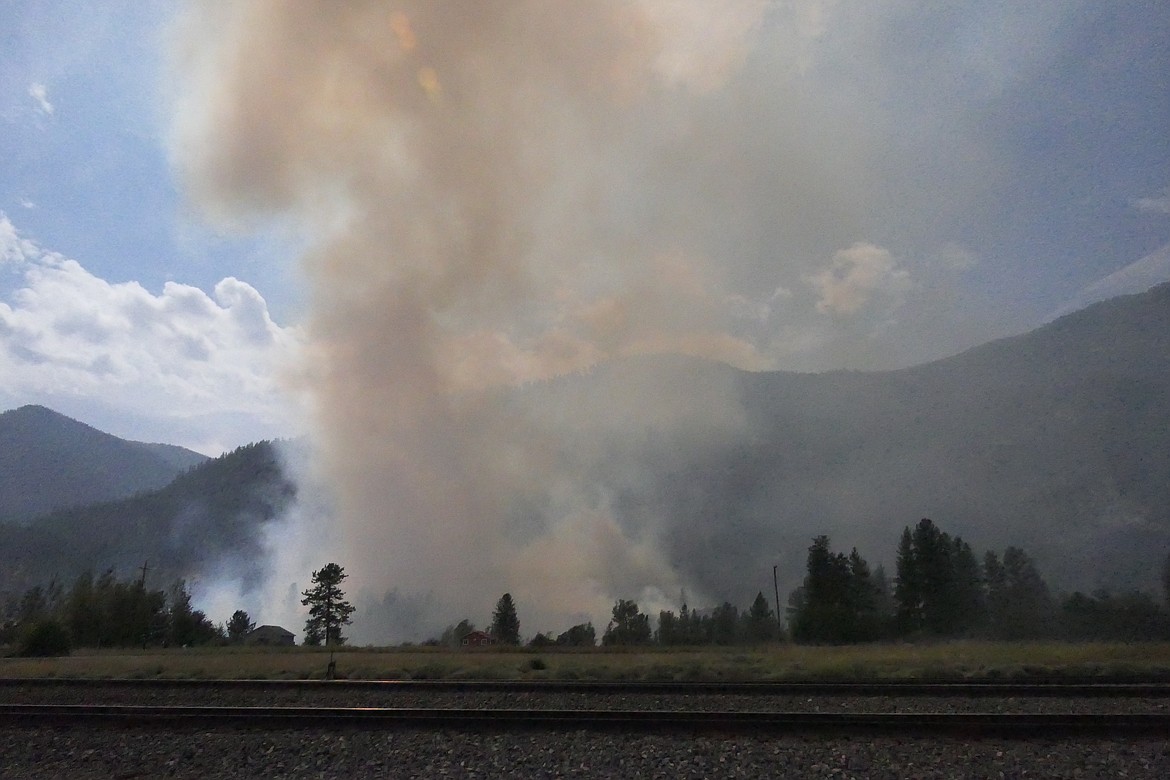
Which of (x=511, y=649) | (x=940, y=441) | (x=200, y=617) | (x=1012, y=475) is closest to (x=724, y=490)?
(x=940, y=441)

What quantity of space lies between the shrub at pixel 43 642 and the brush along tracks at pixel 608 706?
86.9ft

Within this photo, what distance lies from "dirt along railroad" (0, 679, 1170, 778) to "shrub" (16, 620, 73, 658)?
3461 centimetres

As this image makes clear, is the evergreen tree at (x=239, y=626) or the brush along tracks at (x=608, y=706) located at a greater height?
the brush along tracks at (x=608, y=706)

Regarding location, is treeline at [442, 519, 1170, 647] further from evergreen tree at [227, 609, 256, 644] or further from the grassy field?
evergreen tree at [227, 609, 256, 644]

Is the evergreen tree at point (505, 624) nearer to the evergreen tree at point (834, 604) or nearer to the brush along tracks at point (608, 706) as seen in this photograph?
the evergreen tree at point (834, 604)

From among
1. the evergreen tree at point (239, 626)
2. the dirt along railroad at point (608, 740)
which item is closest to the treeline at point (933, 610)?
the dirt along railroad at point (608, 740)

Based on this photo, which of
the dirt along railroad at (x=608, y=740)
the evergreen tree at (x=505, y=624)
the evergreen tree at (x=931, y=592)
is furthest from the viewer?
the evergreen tree at (x=505, y=624)

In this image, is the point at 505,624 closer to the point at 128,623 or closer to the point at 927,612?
the point at 128,623

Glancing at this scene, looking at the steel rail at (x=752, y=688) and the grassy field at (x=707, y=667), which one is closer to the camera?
the steel rail at (x=752, y=688)

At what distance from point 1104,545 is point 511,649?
411 ft

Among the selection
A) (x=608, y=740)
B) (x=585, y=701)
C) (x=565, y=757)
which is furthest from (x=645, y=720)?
(x=585, y=701)

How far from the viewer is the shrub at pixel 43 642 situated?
3888 cm

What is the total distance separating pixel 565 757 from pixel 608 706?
4.08 m

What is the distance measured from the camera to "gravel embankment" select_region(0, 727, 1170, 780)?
29.3 ft
